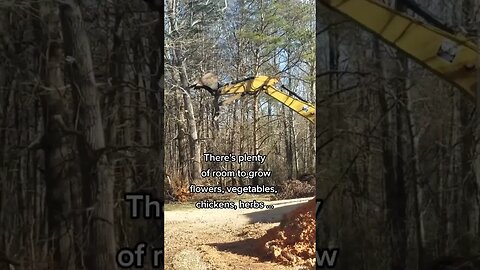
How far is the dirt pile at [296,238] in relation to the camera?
391 centimetres

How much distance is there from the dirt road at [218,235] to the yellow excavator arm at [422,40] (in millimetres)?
1245

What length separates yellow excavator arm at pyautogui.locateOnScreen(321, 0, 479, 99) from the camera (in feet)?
12.7

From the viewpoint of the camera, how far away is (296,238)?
3932mm

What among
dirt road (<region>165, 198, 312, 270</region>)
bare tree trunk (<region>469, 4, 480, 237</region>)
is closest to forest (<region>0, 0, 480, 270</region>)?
bare tree trunk (<region>469, 4, 480, 237</region>)

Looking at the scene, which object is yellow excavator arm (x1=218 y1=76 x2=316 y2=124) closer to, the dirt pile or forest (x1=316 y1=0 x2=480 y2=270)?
forest (x1=316 y1=0 x2=480 y2=270)

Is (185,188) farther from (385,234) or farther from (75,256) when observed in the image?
(385,234)

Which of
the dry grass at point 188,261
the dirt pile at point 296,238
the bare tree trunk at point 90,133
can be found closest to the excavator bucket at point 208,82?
the bare tree trunk at point 90,133

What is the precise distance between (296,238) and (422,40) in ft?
5.17

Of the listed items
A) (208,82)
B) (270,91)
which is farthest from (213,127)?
(270,91)

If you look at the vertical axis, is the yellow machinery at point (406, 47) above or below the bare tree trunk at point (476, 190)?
above

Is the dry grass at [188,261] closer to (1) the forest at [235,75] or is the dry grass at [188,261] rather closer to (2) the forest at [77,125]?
(2) the forest at [77,125]

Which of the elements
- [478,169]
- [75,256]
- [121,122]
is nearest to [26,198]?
[75,256]

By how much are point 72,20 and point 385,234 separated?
8.49 ft

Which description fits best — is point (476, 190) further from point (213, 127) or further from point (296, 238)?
point (213, 127)
